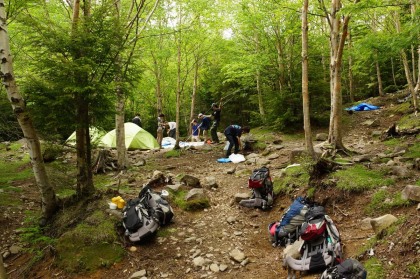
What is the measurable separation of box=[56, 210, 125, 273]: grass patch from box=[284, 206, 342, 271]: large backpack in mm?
2815

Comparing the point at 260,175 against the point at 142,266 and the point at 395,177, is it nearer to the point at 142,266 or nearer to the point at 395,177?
the point at 395,177

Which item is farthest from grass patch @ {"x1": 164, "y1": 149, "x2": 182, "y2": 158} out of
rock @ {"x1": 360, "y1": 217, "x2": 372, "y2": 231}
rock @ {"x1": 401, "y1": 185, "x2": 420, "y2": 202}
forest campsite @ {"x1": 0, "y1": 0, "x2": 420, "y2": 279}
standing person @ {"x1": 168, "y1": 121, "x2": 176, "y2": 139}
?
rock @ {"x1": 401, "y1": 185, "x2": 420, "y2": 202}

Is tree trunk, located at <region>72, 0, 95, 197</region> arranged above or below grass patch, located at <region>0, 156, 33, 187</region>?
above

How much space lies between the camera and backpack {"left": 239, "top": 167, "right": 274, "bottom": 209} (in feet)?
21.4

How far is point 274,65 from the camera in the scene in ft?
47.5

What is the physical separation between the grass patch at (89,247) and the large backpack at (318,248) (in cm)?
281

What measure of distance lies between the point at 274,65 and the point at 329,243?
1189 cm

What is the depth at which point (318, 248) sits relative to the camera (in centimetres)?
385

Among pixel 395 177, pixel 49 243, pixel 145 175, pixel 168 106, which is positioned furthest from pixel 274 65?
pixel 168 106

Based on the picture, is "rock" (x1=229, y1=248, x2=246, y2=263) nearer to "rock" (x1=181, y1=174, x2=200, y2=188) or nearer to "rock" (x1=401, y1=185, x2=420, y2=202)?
"rock" (x1=401, y1=185, x2=420, y2=202)

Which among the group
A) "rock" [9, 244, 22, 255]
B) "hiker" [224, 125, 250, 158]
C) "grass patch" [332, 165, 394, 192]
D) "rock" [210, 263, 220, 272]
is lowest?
"rock" [210, 263, 220, 272]

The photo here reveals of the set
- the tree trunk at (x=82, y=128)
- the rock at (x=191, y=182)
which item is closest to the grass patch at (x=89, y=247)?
the tree trunk at (x=82, y=128)

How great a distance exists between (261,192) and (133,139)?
9.71 meters

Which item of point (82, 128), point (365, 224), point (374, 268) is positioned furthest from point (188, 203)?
point (374, 268)
